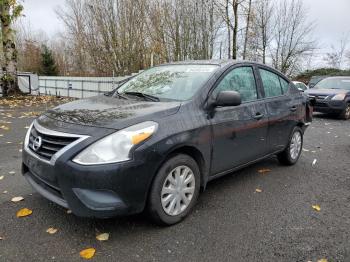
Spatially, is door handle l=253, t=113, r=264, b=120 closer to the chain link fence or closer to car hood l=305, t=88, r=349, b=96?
car hood l=305, t=88, r=349, b=96

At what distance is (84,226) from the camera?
127 inches

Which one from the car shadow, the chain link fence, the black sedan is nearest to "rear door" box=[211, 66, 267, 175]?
the black sedan

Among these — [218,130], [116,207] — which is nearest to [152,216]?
[116,207]

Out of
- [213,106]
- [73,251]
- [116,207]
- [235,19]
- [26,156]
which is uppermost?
[235,19]

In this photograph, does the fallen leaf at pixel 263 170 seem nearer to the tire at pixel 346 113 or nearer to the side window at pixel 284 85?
the side window at pixel 284 85

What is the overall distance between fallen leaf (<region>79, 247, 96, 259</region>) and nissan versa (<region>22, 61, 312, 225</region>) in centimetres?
31

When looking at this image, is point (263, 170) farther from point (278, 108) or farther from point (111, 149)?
point (111, 149)

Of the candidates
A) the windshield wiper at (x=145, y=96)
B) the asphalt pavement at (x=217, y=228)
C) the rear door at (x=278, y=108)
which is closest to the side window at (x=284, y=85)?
the rear door at (x=278, y=108)

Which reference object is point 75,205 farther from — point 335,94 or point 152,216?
point 335,94

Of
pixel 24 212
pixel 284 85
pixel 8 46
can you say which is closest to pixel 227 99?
pixel 284 85

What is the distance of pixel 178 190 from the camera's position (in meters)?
3.29

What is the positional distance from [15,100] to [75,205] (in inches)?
567

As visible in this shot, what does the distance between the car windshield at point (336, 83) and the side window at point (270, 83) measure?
8.93 meters

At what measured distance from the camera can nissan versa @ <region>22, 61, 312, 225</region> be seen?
2.79 metres
